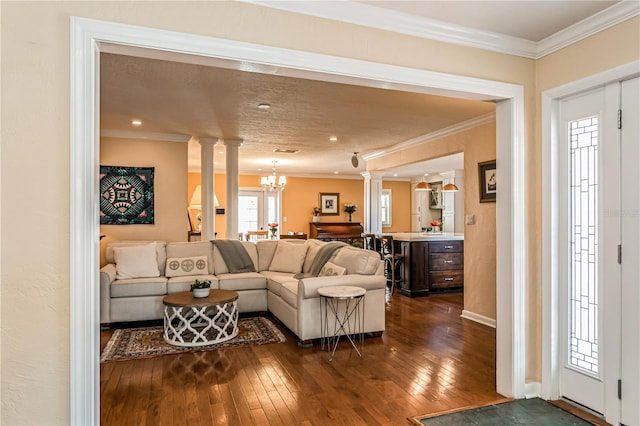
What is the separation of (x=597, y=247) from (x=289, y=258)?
4.00 metres

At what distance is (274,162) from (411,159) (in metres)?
3.75

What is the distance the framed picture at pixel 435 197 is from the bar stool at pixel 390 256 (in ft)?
20.2

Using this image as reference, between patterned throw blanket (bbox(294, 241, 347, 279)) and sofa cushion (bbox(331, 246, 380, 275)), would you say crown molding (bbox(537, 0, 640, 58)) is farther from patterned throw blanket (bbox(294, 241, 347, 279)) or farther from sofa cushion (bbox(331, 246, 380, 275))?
patterned throw blanket (bbox(294, 241, 347, 279))

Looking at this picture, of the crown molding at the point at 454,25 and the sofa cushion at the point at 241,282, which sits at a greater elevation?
the crown molding at the point at 454,25

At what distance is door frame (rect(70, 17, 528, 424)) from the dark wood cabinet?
11.2 ft

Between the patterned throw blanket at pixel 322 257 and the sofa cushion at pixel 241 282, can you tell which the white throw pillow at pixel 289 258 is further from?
the sofa cushion at pixel 241 282

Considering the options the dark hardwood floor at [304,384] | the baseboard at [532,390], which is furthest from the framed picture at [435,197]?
the baseboard at [532,390]

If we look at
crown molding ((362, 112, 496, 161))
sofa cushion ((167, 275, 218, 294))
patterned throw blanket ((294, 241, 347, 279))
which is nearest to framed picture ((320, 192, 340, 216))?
crown molding ((362, 112, 496, 161))

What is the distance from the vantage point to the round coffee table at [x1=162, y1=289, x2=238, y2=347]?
4.14 m

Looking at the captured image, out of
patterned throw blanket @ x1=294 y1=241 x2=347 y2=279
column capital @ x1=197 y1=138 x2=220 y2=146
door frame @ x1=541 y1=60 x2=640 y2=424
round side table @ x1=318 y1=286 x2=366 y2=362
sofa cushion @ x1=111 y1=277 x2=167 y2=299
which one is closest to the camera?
door frame @ x1=541 y1=60 x2=640 y2=424

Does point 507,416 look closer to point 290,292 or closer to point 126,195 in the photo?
point 290,292

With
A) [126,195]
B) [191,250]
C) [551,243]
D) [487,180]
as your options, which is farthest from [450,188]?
[126,195]

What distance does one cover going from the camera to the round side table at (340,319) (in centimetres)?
409

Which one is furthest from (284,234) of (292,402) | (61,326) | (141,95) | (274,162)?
(61,326)
